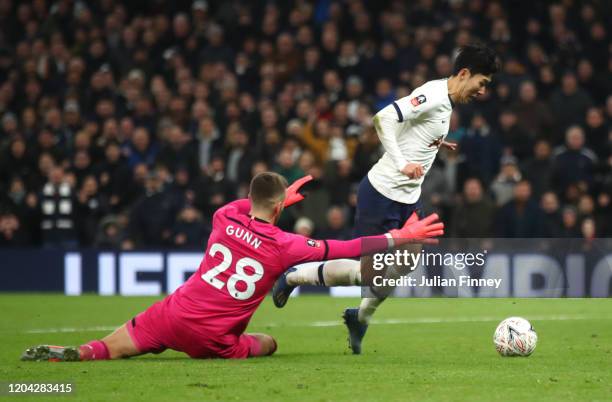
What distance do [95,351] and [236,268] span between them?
1195 mm

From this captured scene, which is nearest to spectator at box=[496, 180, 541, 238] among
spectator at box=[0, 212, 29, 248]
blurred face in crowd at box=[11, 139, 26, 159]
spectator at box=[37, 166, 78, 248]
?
spectator at box=[37, 166, 78, 248]

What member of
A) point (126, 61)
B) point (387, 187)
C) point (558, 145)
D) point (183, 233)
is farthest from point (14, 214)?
point (387, 187)

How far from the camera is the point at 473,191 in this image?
1560cm

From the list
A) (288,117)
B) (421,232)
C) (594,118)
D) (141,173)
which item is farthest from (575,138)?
(421,232)

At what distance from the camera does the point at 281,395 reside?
6945mm

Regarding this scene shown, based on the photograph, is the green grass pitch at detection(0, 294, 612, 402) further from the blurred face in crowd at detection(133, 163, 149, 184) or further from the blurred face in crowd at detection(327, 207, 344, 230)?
the blurred face in crowd at detection(133, 163, 149, 184)

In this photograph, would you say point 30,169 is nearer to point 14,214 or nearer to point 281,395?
point 14,214

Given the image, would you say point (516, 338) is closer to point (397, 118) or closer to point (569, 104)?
point (397, 118)

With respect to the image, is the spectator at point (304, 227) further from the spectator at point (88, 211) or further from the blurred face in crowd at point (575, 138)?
the blurred face in crowd at point (575, 138)

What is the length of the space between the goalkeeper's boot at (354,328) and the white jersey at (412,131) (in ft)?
3.05

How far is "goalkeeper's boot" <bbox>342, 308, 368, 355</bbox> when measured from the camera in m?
9.19

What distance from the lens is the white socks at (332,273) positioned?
876cm

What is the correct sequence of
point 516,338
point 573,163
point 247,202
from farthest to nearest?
point 573,163 → point 516,338 → point 247,202

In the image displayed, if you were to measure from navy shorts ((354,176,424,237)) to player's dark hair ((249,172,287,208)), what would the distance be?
3.68ft
